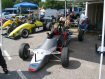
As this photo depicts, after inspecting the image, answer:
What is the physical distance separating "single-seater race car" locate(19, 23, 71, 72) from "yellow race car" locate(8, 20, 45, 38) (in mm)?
4646

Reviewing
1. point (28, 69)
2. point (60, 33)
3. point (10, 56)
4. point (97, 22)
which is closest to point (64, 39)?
point (60, 33)

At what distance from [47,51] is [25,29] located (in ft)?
23.0

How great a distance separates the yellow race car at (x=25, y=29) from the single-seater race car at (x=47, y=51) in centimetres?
465

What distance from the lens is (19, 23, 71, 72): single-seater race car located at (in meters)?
7.68

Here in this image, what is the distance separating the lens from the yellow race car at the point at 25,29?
14499mm

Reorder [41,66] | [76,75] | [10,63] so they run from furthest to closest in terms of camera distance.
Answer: [10,63] < [41,66] < [76,75]

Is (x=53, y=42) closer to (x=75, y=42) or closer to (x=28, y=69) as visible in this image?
(x=28, y=69)

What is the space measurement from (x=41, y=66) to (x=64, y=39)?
2.81 metres

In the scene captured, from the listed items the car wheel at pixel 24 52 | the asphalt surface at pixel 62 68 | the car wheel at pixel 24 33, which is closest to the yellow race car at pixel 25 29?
the car wheel at pixel 24 33

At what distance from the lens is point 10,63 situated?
8.66 meters

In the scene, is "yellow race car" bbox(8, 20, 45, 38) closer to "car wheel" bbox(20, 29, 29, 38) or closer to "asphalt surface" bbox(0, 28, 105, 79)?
"car wheel" bbox(20, 29, 29, 38)

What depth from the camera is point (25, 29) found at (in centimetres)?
1503

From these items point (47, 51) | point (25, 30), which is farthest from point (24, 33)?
point (47, 51)

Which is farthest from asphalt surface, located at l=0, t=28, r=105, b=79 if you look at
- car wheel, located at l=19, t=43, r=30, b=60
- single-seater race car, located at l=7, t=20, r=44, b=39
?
single-seater race car, located at l=7, t=20, r=44, b=39
